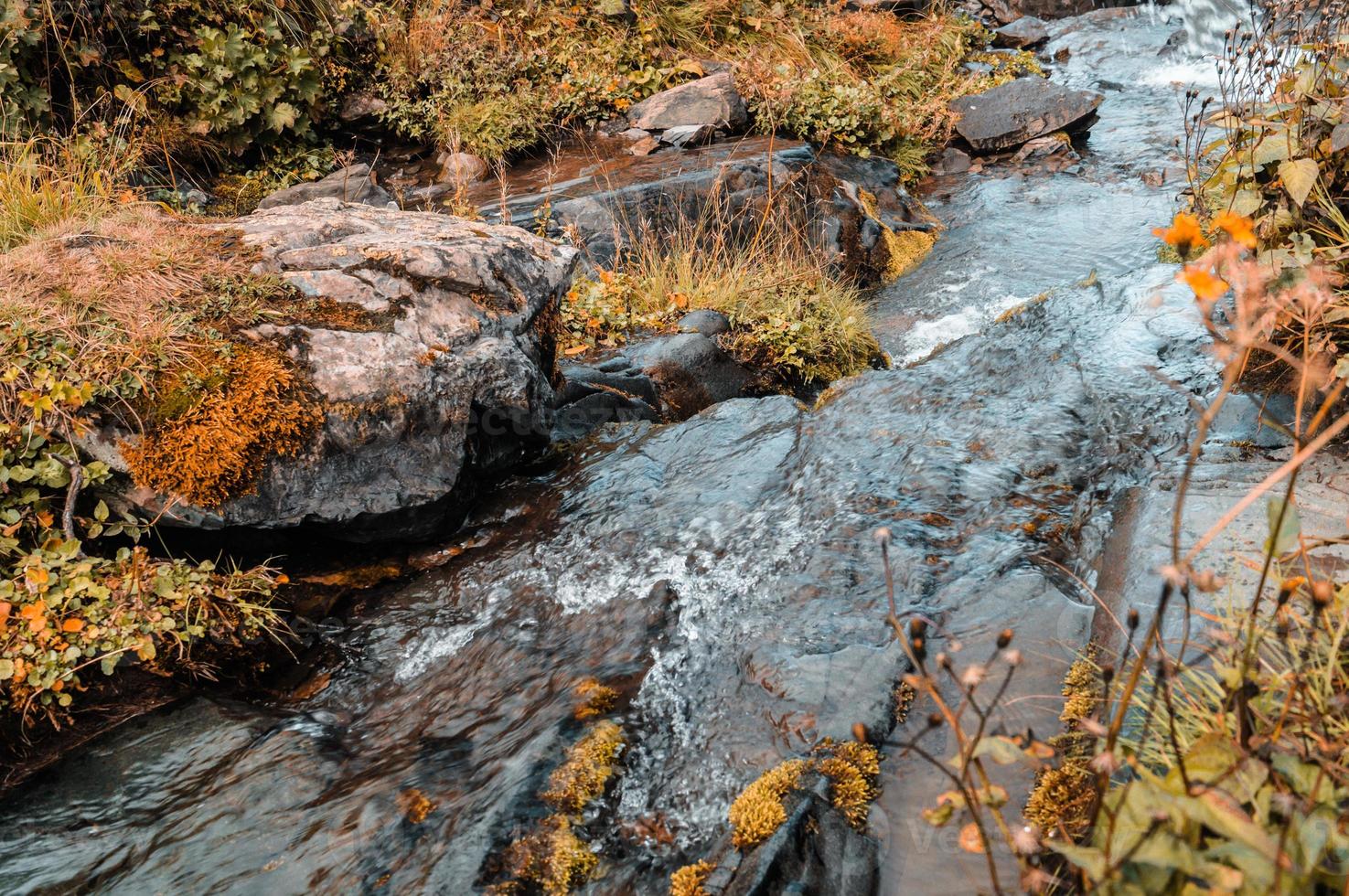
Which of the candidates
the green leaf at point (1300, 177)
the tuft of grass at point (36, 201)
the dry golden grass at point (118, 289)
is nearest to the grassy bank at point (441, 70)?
the tuft of grass at point (36, 201)

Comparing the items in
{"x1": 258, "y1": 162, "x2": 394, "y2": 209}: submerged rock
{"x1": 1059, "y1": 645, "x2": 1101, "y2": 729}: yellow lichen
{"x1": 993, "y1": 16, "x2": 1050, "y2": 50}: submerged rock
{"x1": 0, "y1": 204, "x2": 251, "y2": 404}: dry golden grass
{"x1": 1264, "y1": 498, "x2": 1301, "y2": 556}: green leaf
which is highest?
{"x1": 0, "y1": 204, "x2": 251, "y2": 404}: dry golden grass

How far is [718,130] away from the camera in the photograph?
912 cm

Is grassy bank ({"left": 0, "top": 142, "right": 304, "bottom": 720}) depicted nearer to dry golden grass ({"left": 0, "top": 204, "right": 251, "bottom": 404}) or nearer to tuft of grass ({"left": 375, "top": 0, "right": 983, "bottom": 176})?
dry golden grass ({"left": 0, "top": 204, "right": 251, "bottom": 404})

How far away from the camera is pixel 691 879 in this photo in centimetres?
233

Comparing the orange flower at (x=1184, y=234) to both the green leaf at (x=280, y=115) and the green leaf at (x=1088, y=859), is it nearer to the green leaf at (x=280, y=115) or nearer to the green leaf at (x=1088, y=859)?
the green leaf at (x=1088, y=859)

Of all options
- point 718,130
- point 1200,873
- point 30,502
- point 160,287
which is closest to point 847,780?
point 1200,873

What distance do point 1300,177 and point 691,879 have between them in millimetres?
3520

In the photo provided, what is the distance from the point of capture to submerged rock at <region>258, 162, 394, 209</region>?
25.2 feet

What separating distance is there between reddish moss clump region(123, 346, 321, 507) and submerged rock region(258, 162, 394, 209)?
438 cm

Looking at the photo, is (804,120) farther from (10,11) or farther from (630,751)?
(630,751)

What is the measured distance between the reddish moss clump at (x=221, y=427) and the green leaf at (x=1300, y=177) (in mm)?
4164

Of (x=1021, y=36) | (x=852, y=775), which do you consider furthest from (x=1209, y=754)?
(x=1021, y=36)

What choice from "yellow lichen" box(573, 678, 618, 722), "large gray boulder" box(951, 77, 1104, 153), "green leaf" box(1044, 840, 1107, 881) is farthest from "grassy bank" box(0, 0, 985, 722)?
"green leaf" box(1044, 840, 1107, 881)

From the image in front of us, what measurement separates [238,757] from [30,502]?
1.44 meters
